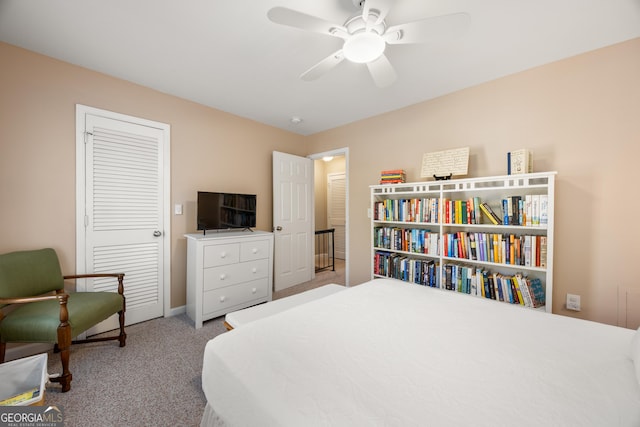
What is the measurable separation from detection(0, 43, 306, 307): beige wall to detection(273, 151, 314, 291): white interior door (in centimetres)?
120

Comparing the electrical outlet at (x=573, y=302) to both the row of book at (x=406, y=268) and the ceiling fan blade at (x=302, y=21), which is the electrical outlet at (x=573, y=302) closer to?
the row of book at (x=406, y=268)

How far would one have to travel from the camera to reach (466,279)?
245 cm

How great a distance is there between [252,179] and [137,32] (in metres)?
2.04

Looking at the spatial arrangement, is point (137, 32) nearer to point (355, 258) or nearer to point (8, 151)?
point (8, 151)

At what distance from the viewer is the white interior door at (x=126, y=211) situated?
7.85ft

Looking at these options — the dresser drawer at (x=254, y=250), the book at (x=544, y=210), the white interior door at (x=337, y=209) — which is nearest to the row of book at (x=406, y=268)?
the book at (x=544, y=210)

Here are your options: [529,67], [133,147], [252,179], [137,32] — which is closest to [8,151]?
[133,147]

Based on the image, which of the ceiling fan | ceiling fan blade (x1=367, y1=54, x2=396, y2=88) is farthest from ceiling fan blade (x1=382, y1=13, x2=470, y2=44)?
ceiling fan blade (x1=367, y1=54, x2=396, y2=88)

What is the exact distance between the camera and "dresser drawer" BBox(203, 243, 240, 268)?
2689mm

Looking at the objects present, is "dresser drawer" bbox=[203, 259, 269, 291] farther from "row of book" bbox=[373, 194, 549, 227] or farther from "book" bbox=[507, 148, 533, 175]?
"book" bbox=[507, 148, 533, 175]

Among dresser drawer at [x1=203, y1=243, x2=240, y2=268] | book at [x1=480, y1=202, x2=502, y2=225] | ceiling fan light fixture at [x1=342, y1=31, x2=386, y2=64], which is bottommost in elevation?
dresser drawer at [x1=203, y1=243, x2=240, y2=268]

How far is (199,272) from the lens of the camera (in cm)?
263

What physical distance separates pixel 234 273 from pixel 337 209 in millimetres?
3609

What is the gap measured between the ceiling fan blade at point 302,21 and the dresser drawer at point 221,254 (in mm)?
2177
